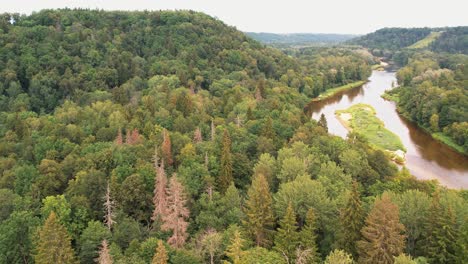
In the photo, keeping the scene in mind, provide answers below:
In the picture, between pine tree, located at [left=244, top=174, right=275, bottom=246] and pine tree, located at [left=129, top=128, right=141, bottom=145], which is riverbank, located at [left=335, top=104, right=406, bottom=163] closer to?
pine tree, located at [left=244, top=174, right=275, bottom=246]

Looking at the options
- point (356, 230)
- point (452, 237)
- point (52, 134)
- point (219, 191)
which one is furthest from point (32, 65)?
point (452, 237)

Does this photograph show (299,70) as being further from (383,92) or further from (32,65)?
(32,65)

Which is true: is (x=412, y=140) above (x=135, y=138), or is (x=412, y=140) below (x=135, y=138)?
below

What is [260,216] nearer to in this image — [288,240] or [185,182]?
[288,240]

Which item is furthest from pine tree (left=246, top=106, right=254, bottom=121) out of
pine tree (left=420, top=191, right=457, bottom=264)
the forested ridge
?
pine tree (left=420, top=191, right=457, bottom=264)

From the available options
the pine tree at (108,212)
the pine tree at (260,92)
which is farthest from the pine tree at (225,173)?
the pine tree at (260,92)

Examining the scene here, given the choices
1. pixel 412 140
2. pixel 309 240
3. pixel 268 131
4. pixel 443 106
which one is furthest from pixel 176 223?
pixel 443 106
